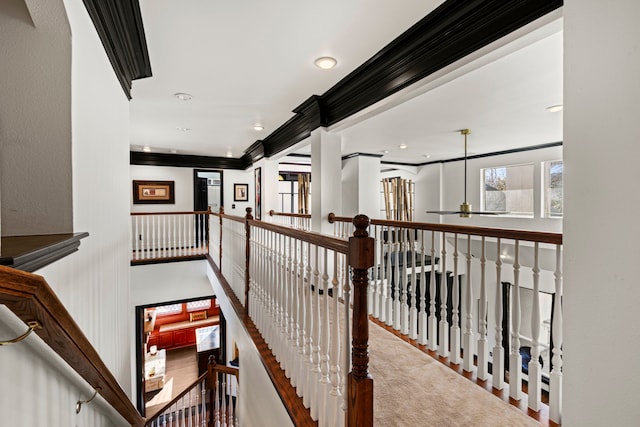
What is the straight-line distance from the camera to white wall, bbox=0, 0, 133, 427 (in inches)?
34.3

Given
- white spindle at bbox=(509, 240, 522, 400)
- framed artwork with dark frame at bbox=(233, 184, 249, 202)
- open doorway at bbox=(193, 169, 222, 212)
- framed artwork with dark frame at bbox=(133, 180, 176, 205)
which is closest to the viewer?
white spindle at bbox=(509, 240, 522, 400)

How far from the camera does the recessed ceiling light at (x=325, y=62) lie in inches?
97.7

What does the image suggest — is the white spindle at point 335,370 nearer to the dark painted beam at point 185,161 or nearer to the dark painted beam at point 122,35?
the dark painted beam at point 122,35

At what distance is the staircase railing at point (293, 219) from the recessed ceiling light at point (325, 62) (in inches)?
90.4

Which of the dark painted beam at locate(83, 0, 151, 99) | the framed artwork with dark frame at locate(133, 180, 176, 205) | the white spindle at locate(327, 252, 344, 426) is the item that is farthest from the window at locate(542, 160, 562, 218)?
the framed artwork with dark frame at locate(133, 180, 176, 205)

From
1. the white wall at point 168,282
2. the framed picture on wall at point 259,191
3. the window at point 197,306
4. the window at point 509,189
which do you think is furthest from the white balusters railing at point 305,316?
the window at point 197,306

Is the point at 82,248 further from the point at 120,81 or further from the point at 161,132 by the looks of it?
the point at 161,132

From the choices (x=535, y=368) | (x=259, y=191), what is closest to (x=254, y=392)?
(x=535, y=368)

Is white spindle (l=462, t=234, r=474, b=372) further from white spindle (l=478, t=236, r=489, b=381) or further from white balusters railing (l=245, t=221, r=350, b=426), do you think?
white balusters railing (l=245, t=221, r=350, b=426)

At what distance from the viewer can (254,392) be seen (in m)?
2.42

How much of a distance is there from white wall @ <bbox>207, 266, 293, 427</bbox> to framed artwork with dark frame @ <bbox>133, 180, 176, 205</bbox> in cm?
491

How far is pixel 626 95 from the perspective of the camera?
0.74 metres

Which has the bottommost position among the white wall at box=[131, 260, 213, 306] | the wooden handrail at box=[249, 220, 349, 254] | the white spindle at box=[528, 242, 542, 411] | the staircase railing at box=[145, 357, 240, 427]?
the staircase railing at box=[145, 357, 240, 427]

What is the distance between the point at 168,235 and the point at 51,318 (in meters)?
5.95
